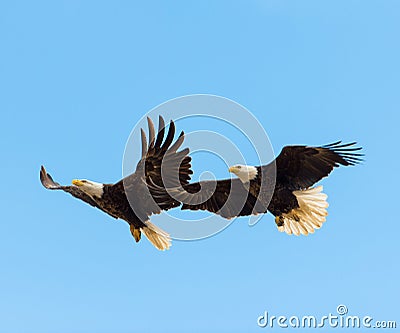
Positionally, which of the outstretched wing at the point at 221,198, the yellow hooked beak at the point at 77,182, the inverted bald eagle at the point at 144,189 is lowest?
the inverted bald eagle at the point at 144,189

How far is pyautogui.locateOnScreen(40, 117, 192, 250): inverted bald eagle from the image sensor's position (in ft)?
34.6

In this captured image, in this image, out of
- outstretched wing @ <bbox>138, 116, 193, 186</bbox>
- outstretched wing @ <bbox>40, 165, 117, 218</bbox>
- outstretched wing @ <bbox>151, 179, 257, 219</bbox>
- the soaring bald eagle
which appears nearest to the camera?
outstretched wing @ <bbox>138, 116, 193, 186</bbox>

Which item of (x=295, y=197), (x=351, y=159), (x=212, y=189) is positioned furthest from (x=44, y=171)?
(x=351, y=159)

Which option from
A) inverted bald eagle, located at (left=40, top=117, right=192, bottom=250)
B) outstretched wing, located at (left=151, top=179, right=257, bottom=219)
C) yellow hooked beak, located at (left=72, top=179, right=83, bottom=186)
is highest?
outstretched wing, located at (left=151, top=179, right=257, bottom=219)

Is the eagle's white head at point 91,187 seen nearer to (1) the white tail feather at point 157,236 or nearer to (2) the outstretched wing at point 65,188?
(2) the outstretched wing at point 65,188

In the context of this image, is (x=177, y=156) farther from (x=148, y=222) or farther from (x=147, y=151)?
(x=148, y=222)

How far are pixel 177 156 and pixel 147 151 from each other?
443 mm

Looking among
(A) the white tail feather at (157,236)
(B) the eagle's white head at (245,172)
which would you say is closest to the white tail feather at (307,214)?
(B) the eagle's white head at (245,172)

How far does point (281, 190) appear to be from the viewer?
39.1 ft

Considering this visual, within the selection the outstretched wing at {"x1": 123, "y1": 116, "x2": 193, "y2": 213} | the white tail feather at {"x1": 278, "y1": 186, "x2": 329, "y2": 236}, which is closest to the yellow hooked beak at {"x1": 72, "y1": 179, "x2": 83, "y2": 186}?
the outstretched wing at {"x1": 123, "y1": 116, "x2": 193, "y2": 213}

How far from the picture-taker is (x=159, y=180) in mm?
11000

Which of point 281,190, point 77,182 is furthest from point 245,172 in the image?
point 77,182

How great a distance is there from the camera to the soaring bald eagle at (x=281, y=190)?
1130 centimetres

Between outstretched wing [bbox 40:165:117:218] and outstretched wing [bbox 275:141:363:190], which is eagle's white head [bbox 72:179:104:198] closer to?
outstretched wing [bbox 40:165:117:218]
